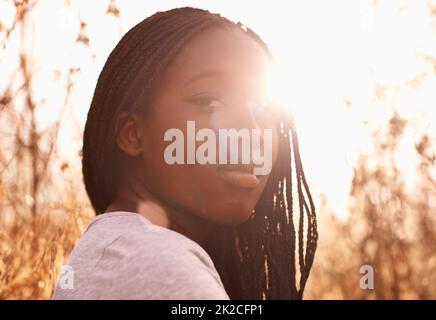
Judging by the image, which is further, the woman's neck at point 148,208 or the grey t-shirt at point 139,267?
the woman's neck at point 148,208

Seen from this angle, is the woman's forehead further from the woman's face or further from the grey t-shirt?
the grey t-shirt

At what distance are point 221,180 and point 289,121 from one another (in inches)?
19.4

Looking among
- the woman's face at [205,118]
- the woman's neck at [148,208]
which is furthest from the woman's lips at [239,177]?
the woman's neck at [148,208]

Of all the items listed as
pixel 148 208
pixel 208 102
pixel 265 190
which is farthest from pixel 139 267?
pixel 265 190

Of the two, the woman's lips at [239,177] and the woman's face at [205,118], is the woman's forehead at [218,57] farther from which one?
the woman's lips at [239,177]

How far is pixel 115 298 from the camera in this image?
1384 millimetres

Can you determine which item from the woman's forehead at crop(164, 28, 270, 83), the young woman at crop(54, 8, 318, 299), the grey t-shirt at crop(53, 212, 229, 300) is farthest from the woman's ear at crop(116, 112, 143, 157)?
the grey t-shirt at crop(53, 212, 229, 300)

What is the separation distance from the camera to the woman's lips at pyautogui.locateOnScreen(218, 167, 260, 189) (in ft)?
5.51

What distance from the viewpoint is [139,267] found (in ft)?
4.43

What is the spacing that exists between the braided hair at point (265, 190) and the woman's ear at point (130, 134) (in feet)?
0.05

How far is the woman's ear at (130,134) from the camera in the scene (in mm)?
1727

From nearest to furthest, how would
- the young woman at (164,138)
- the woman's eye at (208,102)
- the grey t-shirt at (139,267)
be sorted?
the grey t-shirt at (139,267) < the young woman at (164,138) < the woman's eye at (208,102)
